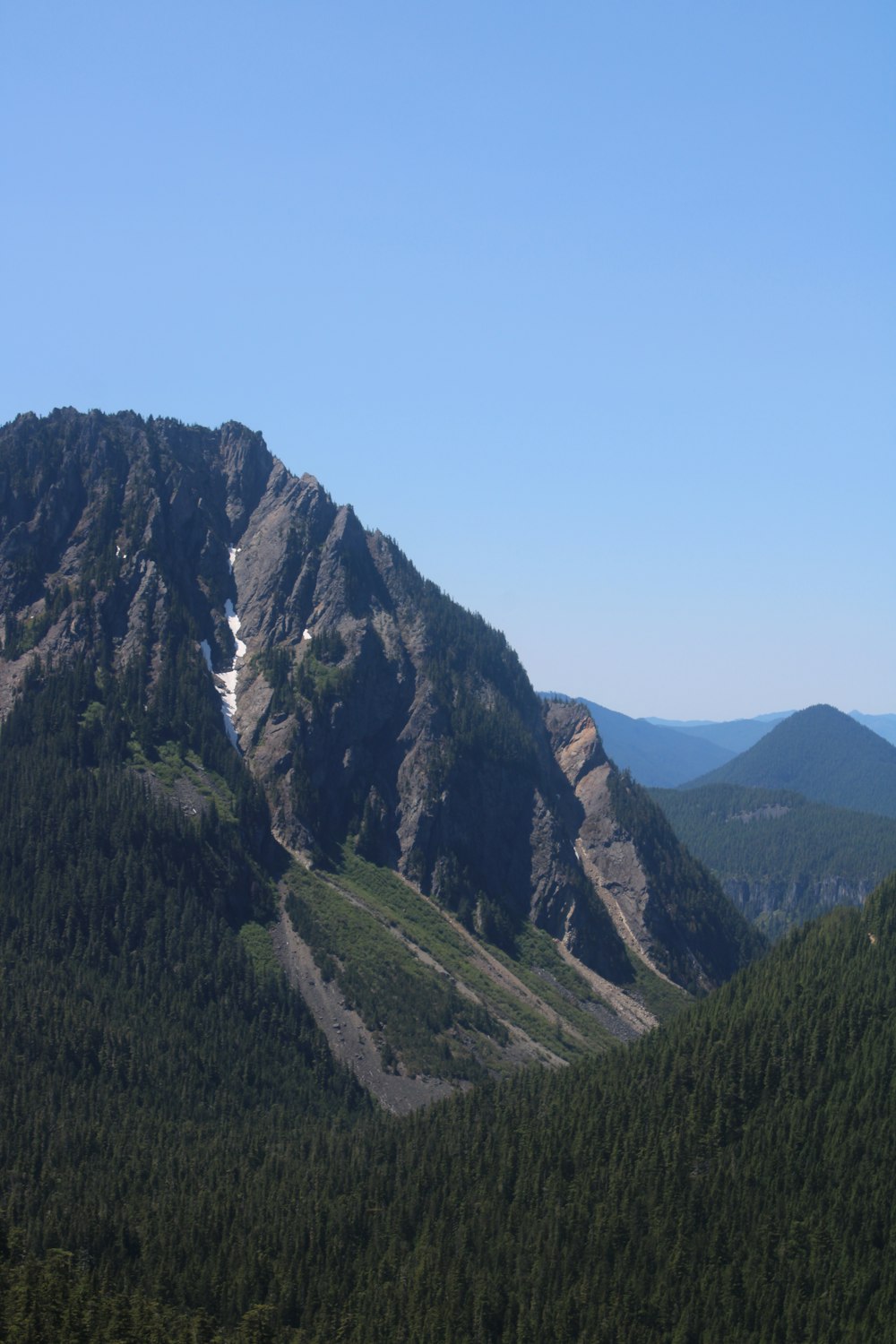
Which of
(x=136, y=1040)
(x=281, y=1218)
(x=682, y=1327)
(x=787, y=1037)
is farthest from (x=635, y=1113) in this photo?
(x=136, y=1040)

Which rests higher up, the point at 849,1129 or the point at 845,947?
the point at 845,947

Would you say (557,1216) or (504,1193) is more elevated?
(504,1193)

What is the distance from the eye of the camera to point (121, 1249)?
128 metres

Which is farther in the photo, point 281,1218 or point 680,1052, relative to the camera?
point 680,1052

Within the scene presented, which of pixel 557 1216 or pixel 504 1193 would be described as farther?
pixel 504 1193

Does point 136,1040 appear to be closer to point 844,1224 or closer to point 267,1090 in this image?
point 267,1090

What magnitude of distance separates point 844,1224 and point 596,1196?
79.6ft

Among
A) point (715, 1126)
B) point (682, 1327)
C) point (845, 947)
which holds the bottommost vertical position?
point (682, 1327)

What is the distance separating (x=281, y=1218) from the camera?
13288 cm

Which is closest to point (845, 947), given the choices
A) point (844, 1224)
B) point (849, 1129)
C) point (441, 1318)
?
point (849, 1129)

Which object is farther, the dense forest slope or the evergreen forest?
the evergreen forest

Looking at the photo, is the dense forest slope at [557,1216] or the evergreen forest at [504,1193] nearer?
the dense forest slope at [557,1216]

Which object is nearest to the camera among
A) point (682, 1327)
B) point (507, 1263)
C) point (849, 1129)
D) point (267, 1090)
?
point (682, 1327)

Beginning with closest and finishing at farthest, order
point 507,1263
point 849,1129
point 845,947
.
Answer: point 507,1263 < point 849,1129 < point 845,947
